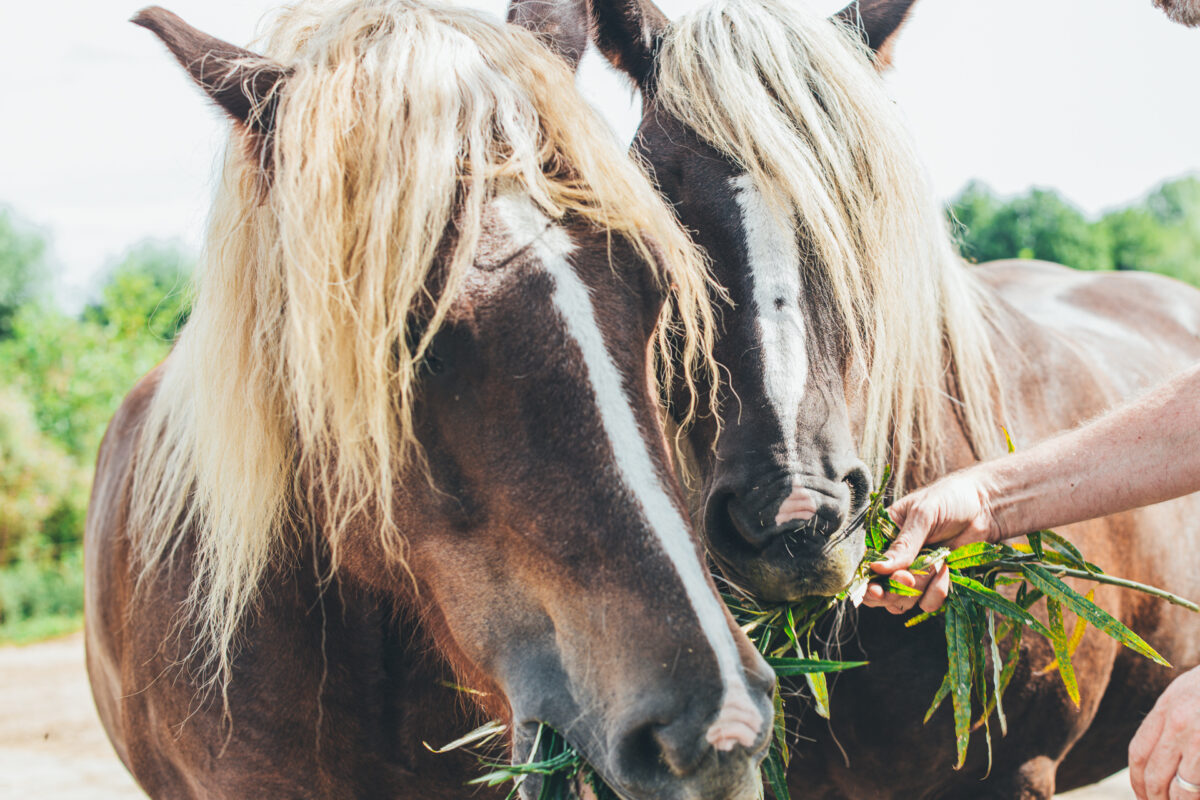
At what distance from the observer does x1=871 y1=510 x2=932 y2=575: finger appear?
1809mm

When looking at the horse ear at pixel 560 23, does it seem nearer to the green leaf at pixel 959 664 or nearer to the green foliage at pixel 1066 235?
the green leaf at pixel 959 664

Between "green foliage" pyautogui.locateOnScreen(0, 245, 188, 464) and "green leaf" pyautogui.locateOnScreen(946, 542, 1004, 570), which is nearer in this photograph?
"green leaf" pyautogui.locateOnScreen(946, 542, 1004, 570)

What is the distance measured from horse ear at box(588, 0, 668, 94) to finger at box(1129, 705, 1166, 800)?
180 cm

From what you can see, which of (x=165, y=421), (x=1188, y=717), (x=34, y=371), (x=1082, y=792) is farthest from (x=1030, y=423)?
(x=34, y=371)

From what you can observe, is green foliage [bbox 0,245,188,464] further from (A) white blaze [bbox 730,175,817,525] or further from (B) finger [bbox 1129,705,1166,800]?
(B) finger [bbox 1129,705,1166,800]

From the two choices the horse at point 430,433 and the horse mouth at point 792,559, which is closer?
the horse at point 430,433

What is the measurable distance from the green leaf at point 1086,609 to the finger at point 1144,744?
35cm

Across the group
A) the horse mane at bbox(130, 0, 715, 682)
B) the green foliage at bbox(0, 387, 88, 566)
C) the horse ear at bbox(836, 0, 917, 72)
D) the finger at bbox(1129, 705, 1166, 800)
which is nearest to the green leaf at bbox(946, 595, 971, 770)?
the finger at bbox(1129, 705, 1166, 800)

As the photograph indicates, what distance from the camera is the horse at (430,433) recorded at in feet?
4.33

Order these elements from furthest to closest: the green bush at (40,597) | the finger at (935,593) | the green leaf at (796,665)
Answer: the green bush at (40,597)
the finger at (935,593)
the green leaf at (796,665)

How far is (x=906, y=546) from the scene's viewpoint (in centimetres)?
182

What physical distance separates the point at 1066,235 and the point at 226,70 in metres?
→ 23.4

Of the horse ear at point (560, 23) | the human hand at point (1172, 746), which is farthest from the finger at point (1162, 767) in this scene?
the horse ear at point (560, 23)

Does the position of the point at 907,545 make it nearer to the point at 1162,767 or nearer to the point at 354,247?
the point at 1162,767
